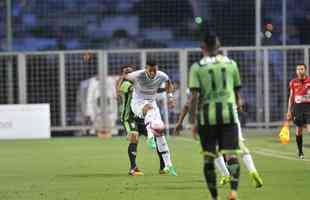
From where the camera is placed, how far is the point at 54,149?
26.6m

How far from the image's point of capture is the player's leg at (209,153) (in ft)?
39.2

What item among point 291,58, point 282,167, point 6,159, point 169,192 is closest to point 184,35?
point 291,58

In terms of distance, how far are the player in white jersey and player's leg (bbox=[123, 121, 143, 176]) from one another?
0.23 meters

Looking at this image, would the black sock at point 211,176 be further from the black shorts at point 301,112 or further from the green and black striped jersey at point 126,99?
the black shorts at point 301,112

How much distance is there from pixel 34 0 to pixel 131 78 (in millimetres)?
22211

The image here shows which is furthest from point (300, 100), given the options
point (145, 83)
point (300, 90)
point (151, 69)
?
point (151, 69)

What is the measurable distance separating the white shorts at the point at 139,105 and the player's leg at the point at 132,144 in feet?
0.73

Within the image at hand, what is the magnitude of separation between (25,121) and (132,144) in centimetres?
1612

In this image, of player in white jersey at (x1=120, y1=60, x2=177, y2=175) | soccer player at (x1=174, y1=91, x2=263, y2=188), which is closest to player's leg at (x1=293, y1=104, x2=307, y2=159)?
player in white jersey at (x1=120, y1=60, x2=177, y2=175)

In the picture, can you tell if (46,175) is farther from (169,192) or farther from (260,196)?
(260,196)

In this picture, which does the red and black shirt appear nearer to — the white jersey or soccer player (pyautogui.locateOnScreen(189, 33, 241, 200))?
the white jersey

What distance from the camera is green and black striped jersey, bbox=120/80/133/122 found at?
1820 cm

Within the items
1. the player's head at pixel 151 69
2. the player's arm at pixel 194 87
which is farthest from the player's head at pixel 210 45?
the player's head at pixel 151 69

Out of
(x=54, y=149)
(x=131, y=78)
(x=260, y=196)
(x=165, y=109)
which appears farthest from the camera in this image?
(x=165, y=109)
